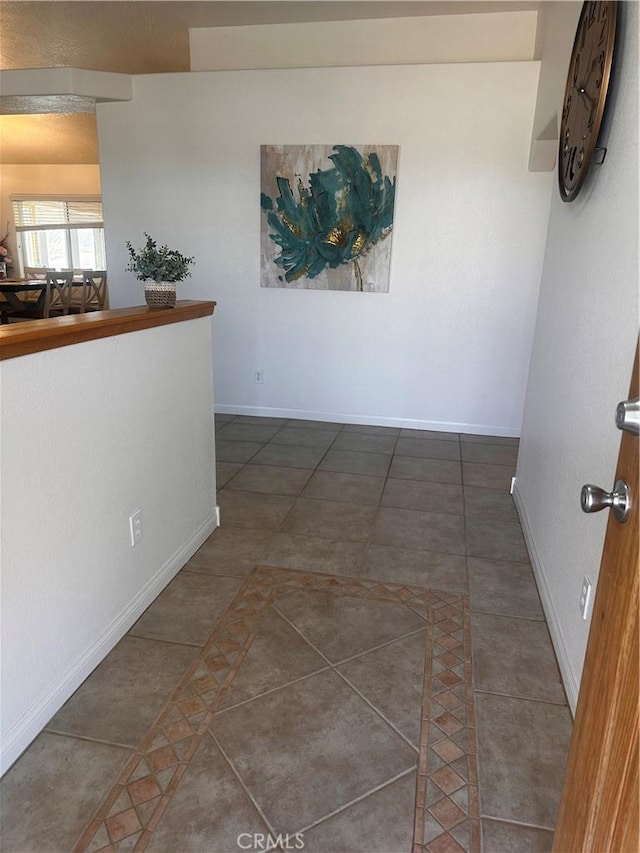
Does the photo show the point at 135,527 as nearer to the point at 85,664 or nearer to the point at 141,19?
the point at 85,664

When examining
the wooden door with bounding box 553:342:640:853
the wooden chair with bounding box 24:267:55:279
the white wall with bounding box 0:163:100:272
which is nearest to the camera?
the wooden door with bounding box 553:342:640:853

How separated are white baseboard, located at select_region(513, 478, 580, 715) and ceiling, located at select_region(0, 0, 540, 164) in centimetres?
356

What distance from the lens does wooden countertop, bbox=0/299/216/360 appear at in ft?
4.28

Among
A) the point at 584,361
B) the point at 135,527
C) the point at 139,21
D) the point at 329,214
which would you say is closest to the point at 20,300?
the point at 139,21

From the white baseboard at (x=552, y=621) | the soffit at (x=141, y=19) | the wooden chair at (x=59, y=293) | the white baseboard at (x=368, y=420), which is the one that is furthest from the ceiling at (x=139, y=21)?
the white baseboard at (x=552, y=621)

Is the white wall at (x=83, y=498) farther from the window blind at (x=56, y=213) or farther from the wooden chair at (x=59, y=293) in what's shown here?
the window blind at (x=56, y=213)

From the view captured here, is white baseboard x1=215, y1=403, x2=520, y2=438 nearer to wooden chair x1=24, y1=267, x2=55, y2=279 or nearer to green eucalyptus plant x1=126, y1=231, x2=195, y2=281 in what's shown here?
green eucalyptus plant x1=126, y1=231, x2=195, y2=281

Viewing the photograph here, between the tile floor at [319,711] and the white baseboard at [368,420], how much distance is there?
1.72 metres

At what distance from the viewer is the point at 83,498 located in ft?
5.34

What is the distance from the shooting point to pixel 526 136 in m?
3.75

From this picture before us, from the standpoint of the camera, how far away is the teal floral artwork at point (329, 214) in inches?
157

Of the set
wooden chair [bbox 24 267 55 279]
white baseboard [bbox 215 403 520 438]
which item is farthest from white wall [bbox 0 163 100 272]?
white baseboard [bbox 215 403 520 438]

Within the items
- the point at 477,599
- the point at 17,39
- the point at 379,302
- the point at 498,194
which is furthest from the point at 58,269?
the point at 477,599

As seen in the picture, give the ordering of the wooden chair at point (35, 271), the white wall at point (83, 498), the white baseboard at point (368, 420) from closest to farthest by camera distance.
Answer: the white wall at point (83, 498) → the white baseboard at point (368, 420) → the wooden chair at point (35, 271)
